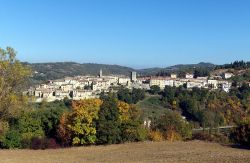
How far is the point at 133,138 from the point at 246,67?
5783 inches

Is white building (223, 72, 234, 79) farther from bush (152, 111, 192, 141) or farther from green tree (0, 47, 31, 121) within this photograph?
green tree (0, 47, 31, 121)

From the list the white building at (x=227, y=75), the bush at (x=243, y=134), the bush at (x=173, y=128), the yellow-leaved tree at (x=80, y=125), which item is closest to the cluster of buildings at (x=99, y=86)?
the white building at (x=227, y=75)

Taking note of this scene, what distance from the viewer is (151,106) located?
4355 inches

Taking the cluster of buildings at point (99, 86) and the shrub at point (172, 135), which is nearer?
the shrub at point (172, 135)

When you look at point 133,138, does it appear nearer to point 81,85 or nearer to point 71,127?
point 71,127

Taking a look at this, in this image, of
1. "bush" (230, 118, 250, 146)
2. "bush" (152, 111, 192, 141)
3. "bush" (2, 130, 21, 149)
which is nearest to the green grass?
"bush" (152, 111, 192, 141)

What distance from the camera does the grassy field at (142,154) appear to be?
2619cm

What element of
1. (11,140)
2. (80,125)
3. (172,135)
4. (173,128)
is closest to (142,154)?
(80,125)

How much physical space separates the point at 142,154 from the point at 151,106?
3230 inches

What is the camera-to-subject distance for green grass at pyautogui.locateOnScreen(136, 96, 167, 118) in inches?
3989

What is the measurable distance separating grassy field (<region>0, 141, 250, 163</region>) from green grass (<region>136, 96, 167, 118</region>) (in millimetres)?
64091

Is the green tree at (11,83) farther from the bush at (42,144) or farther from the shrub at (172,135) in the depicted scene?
the shrub at (172,135)

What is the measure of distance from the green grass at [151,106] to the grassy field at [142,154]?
210 feet

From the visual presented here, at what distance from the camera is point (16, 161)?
2691 cm
